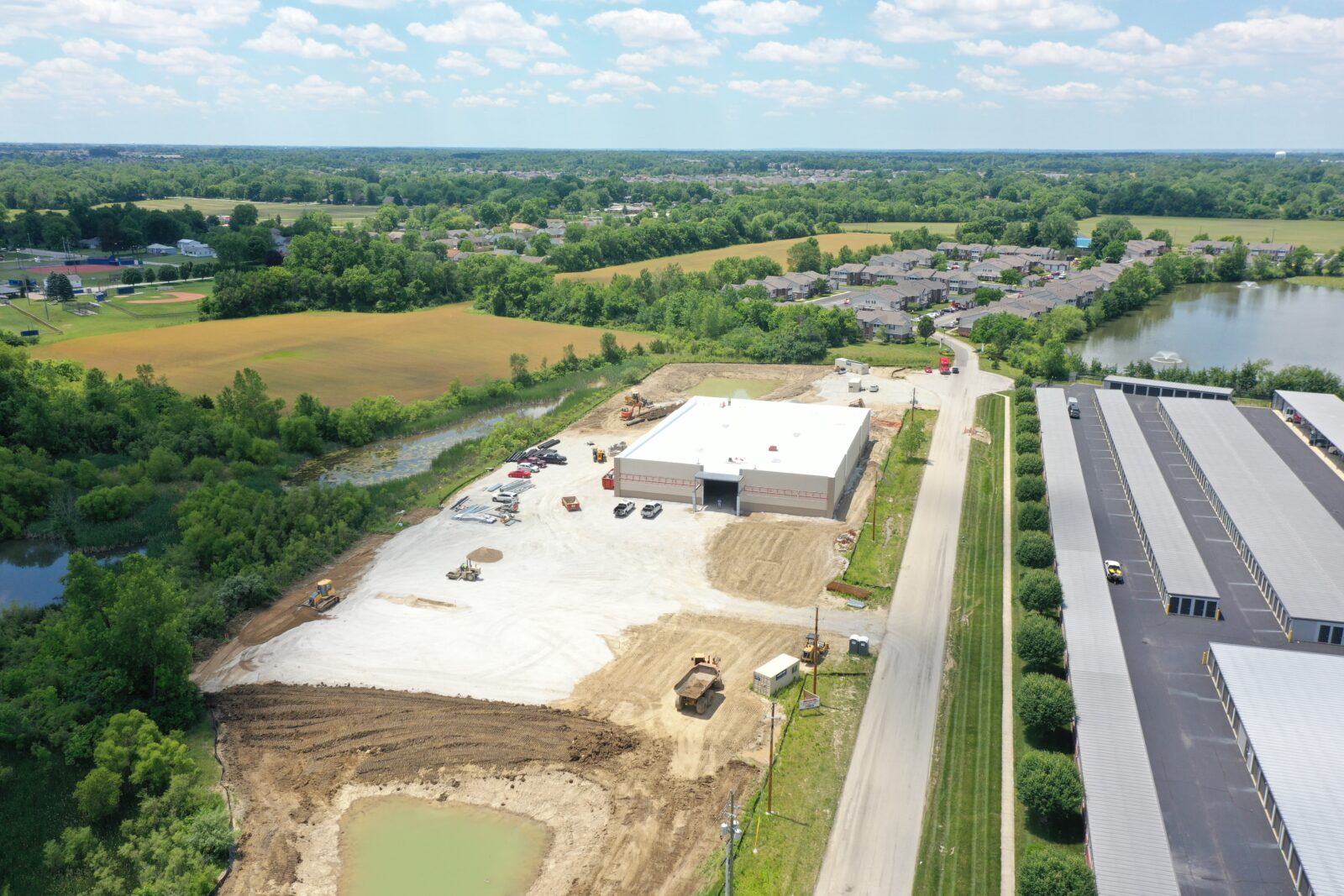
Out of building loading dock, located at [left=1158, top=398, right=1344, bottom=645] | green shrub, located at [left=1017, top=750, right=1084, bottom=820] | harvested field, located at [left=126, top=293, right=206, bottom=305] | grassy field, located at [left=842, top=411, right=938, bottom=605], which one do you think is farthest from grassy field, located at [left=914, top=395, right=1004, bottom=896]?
harvested field, located at [left=126, top=293, right=206, bottom=305]

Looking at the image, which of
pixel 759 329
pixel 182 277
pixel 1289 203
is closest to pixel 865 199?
pixel 1289 203

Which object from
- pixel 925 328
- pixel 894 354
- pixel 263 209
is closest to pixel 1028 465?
pixel 894 354

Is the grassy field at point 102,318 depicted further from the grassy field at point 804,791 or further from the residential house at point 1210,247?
the residential house at point 1210,247

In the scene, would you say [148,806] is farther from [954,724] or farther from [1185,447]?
[1185,447]

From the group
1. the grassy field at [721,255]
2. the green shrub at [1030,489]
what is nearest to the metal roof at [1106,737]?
the green shrub at [1030,489]

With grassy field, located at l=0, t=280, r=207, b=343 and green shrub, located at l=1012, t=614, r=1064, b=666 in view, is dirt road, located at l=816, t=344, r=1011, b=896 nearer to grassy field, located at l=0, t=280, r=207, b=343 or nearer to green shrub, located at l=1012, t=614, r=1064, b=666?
green shrub, located at l=1012, t=614, r=1064, b=666

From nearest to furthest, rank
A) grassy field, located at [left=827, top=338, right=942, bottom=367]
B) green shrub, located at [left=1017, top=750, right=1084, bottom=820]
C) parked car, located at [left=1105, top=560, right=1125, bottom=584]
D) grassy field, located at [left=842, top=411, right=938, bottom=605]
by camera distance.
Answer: green shrub, located at [left=1017, top=750, right=1084, bottom=820] < parked car, located at [left=1105, top=560, right=1125, bottom=584] < grassy field, located at [left=842, top=411, right=938, bottom=605] < grassy field, located at [left=827, top=338, right=942, bottom=367]

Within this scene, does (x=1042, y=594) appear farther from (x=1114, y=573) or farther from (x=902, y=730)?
(x=902, y=730)
